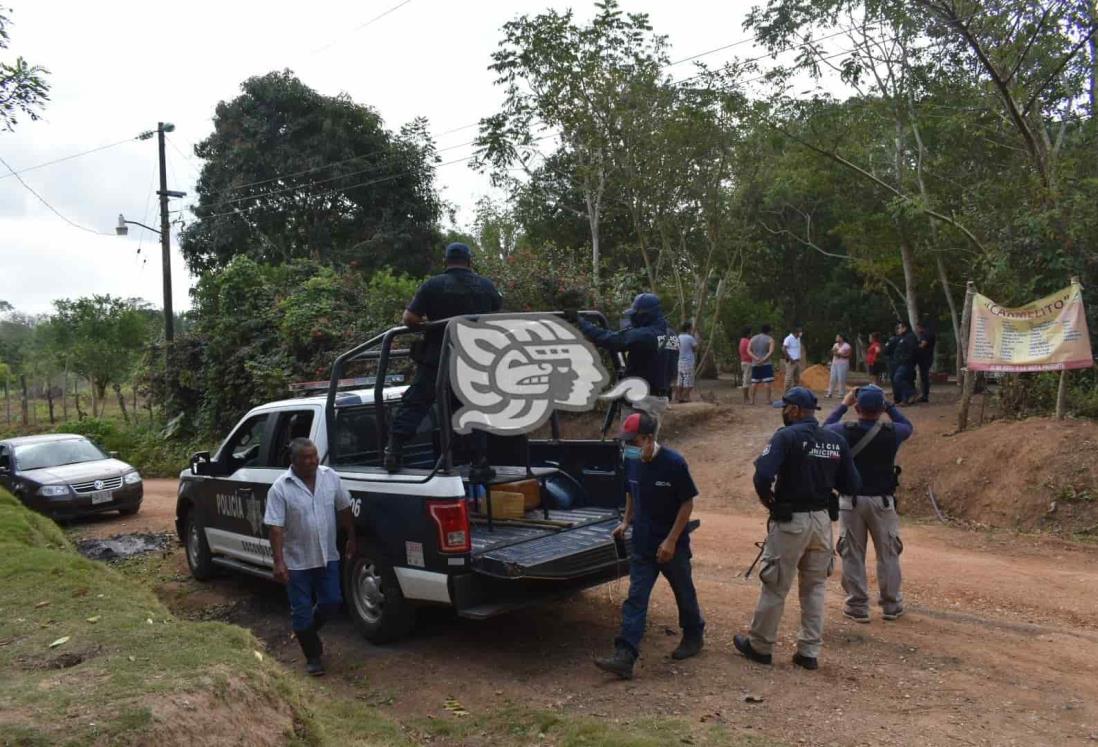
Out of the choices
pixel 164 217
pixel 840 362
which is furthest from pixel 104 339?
pixel 840 362

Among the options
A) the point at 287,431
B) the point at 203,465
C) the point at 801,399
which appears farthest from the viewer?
the point at 203,465

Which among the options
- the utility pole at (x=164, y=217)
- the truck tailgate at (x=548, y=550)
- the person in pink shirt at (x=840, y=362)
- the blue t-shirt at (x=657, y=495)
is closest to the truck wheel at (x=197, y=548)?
the truck tailgate at (x=548, y=550)

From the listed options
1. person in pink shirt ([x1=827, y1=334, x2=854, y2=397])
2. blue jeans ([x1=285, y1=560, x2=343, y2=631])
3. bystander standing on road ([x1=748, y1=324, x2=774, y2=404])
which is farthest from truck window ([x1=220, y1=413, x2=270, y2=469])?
person in pink shirt ([x1=827, y1=334, x2=854, y2=397])

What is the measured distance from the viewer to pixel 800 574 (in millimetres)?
5648

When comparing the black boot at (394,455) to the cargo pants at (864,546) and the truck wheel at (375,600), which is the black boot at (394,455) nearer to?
the truck wheel at (375,600)

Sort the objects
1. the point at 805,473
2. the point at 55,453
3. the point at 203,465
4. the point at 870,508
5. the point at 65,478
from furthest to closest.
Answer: the point at 55,453 < the point at 65,478 < the point at 203,465 < the point at 870,508 < the point at 805,473

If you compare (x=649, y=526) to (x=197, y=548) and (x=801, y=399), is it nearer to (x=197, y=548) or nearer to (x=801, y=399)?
(x=801, y=399)

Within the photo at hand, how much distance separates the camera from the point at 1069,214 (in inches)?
482

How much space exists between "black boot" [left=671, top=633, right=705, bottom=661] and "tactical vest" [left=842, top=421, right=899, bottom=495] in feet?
5.74

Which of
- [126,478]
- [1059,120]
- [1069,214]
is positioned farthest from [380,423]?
[1059,120]

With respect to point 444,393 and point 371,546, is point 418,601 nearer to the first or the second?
point 371,546

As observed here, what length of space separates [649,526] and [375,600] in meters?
2.20

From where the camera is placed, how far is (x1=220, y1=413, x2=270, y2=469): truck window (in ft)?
25.2

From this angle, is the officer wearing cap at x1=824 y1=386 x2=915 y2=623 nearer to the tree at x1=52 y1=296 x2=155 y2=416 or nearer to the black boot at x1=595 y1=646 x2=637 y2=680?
the black boot at x1=595 y1=646 x2=637 y2=680
